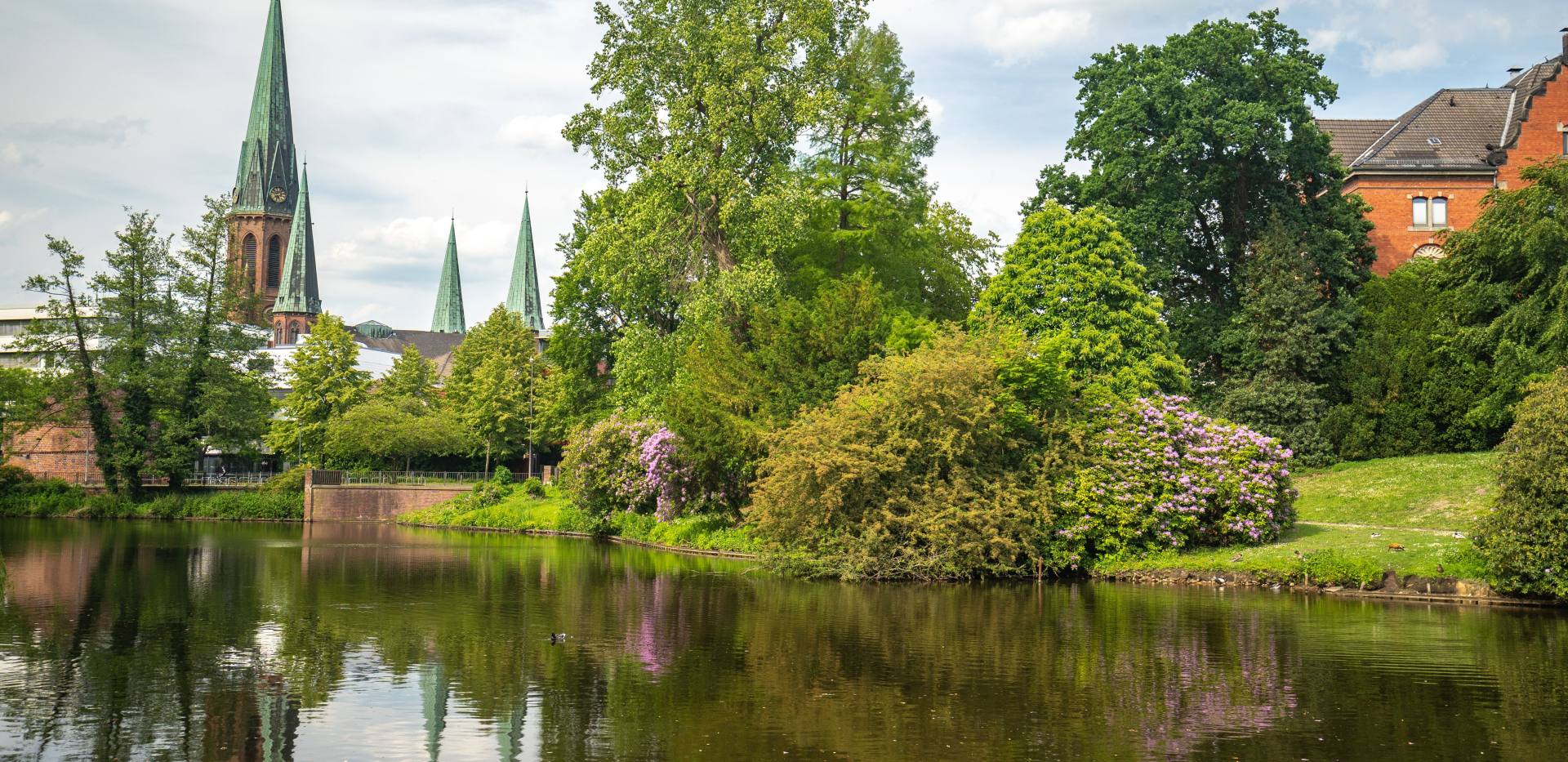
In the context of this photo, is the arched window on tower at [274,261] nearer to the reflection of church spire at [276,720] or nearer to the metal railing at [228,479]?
the metal railing at [228,479]

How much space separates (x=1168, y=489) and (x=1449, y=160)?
34.6 metres

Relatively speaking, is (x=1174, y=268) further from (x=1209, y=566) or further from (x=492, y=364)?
(x=492, y=364)

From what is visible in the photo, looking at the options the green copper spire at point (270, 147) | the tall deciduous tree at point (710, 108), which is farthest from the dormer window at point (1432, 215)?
the green copper spire at point (270, 147)

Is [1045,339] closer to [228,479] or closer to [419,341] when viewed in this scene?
[228,479]

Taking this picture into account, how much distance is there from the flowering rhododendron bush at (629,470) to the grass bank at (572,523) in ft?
2.05

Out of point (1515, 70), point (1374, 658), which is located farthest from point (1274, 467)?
point (1515, 70)

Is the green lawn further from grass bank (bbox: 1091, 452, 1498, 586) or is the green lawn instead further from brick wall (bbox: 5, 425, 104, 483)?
brick wall (bbox: 5, 425, 104, 483)

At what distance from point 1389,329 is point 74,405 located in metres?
59.7

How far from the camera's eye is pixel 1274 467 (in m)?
32.8

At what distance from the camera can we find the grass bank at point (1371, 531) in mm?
28344

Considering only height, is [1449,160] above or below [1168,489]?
above

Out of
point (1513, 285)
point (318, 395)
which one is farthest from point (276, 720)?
point (318, 395)

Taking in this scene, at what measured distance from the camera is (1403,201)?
57.0 meters

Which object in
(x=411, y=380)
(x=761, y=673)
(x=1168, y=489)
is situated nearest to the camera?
(x=761, y=673)
